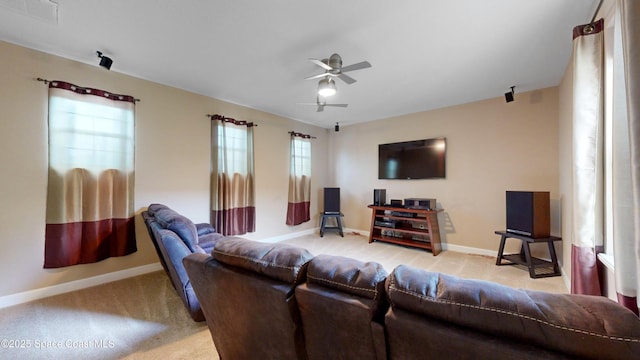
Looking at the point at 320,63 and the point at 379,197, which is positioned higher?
the point at 320,63

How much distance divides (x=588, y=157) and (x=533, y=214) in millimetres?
1595

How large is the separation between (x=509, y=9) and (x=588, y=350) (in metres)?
2.30

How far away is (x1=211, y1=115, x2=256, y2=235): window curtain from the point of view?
3.76 metres

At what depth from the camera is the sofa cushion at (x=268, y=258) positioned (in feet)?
3.30

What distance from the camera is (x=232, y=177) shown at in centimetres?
397

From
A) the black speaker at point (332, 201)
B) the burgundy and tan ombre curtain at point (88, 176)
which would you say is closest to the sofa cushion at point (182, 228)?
the burgundy and tan ombre curtain at point (88, 176)

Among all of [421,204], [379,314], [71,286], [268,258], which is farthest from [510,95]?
[71,286]

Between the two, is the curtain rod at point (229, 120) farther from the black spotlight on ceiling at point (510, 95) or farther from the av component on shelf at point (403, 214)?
the black spotlight on ceiling at point (510, 95)

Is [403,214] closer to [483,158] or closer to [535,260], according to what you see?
[483,158]

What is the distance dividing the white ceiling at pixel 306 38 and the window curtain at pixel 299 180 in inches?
70.6

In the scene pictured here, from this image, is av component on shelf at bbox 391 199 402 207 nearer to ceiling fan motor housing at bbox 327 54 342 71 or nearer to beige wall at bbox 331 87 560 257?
beige wall at bbox 331 87 560 257

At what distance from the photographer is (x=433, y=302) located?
73 centimetres

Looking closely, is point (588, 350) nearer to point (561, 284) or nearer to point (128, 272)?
point (561, 284)

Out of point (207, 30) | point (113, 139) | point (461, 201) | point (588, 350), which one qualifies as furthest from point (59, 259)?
point (461, 201)
